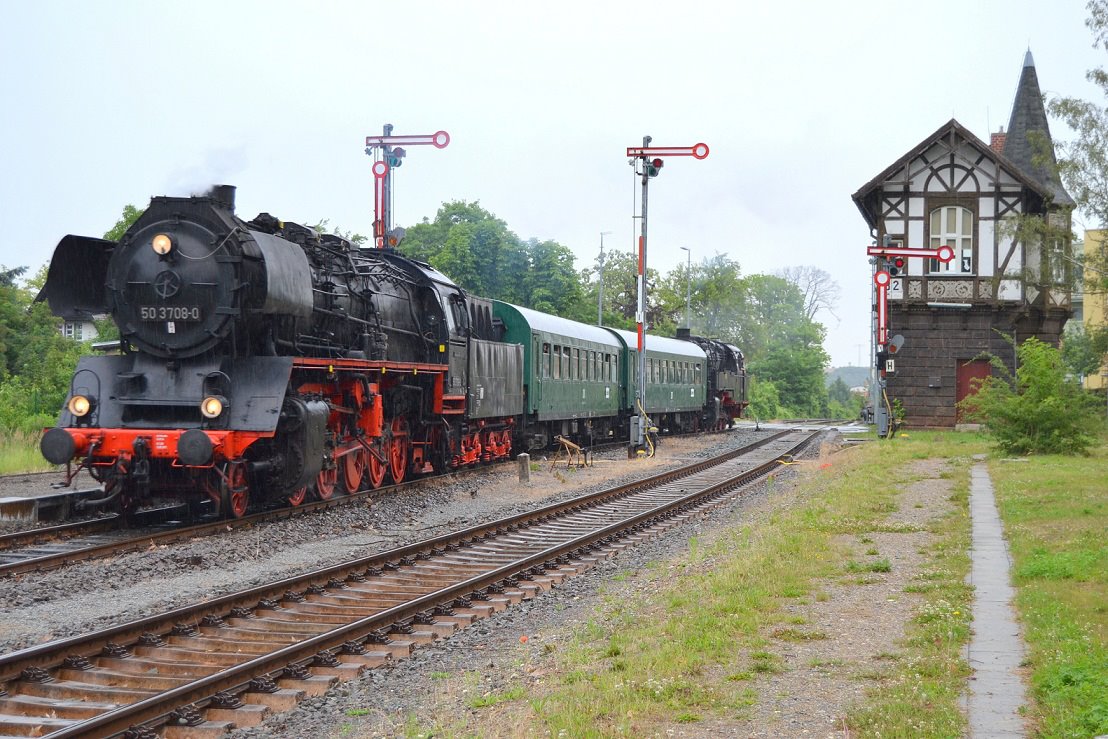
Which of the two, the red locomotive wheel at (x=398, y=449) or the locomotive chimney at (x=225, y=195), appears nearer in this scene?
the locomotive chimney at (x=225, y=195)

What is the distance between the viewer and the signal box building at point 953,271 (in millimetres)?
31641

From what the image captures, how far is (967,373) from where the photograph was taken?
32.4 metres

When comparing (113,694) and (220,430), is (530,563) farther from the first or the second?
(113,694)

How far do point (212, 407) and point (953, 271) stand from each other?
1022 inches

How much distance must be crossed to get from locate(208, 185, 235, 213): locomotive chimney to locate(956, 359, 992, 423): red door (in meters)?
25.5

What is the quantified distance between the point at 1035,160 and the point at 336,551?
20466 mm

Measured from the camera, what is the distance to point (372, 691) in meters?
6.36

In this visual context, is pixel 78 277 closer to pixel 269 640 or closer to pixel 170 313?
pixel 170 313

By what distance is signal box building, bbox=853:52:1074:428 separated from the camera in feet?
104

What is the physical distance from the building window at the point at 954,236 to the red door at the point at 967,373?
9.16 feet

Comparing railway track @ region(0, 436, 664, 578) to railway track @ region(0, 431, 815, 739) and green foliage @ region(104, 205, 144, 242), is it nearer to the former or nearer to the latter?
railway track @ region(0, 431, 815, 739)

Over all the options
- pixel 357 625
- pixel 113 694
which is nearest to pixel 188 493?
pixel 357 625

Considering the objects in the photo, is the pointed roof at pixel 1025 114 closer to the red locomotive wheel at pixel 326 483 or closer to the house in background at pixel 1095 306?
the house in background at pixel 1095 306

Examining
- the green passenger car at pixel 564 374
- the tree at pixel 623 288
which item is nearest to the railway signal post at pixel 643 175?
the green passenger car at pixel 564 374
